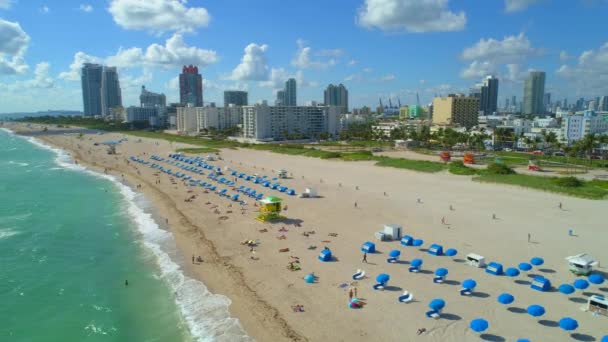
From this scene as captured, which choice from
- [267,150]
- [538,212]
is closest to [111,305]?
[538,212]

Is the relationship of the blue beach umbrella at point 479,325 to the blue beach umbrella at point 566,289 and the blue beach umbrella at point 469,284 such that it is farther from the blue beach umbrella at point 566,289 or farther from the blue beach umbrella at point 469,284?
the blue beach umbrella at point 566,289

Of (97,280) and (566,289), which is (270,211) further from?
(566,289)

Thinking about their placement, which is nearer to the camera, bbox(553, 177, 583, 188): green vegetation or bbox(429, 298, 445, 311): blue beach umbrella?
bbox(429, 298, 445, 311): blue beach umbrella

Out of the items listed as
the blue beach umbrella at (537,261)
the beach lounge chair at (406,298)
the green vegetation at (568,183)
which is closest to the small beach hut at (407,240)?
the blue beach umbrella at (537,261)

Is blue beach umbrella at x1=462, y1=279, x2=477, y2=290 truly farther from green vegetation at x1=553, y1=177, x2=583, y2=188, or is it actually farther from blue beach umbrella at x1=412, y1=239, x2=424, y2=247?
green vegetation at x1=553, y1=177, x2=583, y2=188

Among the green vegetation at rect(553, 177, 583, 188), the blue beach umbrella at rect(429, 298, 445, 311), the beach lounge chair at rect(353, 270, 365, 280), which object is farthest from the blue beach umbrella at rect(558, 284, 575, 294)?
the green vegetation at rect(553, 177, 583, 188)
